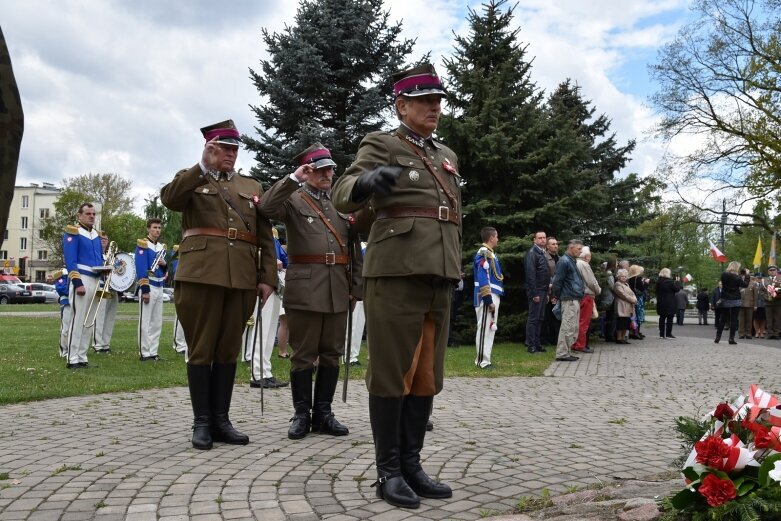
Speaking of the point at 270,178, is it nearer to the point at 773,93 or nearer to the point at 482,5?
the point at 482,5

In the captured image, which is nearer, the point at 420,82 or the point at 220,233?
the point at 420,82

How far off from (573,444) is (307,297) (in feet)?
7.79

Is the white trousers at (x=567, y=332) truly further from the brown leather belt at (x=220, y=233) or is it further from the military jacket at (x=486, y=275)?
the brown leather belt at (x=220, y=233)

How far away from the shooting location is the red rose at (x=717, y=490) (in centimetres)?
292

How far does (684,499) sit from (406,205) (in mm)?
2036

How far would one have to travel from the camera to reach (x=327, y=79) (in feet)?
61.1

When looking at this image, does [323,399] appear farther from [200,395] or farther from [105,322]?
[105,322]

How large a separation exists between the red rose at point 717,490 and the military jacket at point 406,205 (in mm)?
1681

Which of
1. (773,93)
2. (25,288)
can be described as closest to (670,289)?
(773,93)

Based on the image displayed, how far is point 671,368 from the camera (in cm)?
1153

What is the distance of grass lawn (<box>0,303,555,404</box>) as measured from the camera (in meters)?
8.09

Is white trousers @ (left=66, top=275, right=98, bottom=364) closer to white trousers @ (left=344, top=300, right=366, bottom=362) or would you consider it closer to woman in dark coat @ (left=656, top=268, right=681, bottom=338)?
white trousers @ (left=344, top=300, right=366, bottom=362)

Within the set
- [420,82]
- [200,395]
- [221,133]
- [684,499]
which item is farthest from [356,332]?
[684,499]

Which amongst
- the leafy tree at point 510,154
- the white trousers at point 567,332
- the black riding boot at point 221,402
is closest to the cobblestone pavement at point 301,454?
the black riding boot at point 221,402
